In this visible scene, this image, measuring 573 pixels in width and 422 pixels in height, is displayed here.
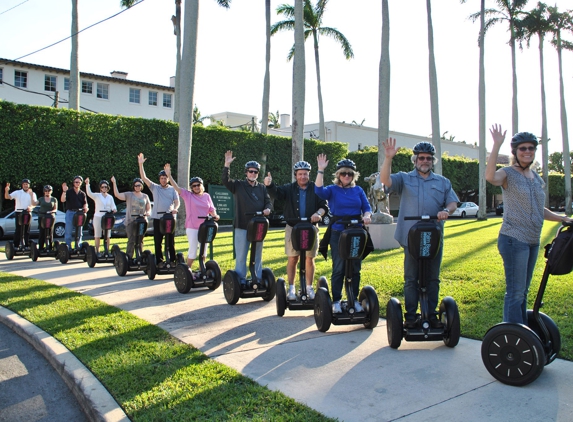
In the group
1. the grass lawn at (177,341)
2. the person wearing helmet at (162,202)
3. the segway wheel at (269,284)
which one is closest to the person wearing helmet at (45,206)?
the grass lawn at (177,341)

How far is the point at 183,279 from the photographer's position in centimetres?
812

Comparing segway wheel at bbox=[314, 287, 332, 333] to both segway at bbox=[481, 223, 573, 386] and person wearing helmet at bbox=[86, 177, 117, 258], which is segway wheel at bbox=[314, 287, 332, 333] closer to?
segway at bbox=[481, 223, 573, 386]

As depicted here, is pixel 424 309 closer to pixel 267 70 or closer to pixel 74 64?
pixel 74 64

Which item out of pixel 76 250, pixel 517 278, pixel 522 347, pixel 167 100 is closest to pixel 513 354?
pixel 522 347

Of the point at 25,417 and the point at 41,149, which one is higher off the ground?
the point at 41,149

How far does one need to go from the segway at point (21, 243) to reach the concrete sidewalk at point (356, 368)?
728 cm

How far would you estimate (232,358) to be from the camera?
4859 millimetres

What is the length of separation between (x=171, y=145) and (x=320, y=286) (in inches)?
826

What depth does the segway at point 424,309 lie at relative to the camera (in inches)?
189

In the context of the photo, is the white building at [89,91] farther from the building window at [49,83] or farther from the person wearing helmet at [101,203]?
the person wearing helmet at [101,203]

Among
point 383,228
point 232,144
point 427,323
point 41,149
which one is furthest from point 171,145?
point 427,323

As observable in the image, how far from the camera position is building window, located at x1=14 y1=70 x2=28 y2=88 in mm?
36656

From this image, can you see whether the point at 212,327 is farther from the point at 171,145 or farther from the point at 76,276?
the point at 171,145

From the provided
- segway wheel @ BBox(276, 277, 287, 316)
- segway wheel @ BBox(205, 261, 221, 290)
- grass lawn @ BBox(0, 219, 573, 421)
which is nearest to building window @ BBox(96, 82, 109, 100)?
grass lawn @ BBox(0, 219, 573, 421)
